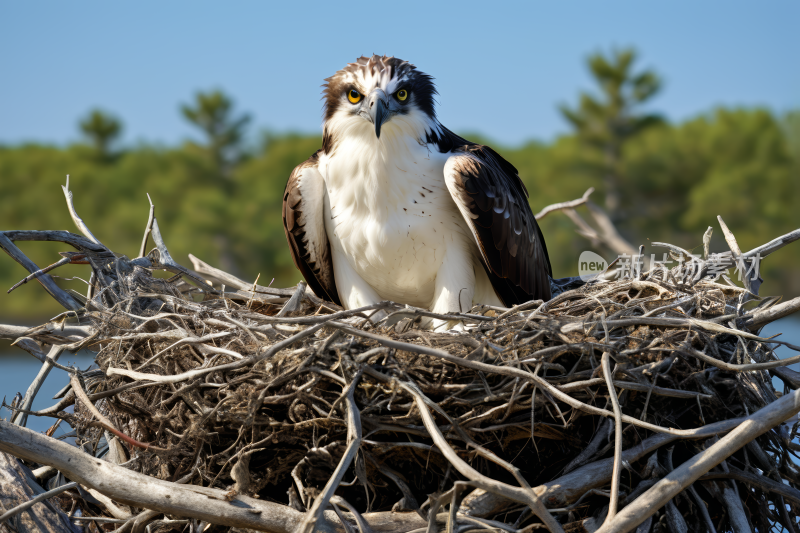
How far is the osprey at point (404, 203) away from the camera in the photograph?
3.23m

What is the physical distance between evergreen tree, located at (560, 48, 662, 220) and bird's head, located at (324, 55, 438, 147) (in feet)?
88.6

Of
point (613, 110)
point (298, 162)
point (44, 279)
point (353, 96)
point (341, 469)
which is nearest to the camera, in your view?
point (341, 469)

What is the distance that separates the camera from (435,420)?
2.33 metres

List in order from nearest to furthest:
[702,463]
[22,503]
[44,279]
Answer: [702,463] < [22,503] < [44,279]

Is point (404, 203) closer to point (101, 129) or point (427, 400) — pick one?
point (427, 400)

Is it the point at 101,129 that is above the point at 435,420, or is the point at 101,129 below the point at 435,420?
above

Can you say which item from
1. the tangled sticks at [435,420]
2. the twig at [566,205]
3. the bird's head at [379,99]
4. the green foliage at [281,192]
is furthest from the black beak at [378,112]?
the green foliage at [281,192]

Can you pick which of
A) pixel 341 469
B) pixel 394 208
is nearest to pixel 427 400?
pixel 341 469

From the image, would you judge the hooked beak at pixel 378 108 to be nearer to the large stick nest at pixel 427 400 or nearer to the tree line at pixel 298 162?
the large stick nest at pixel 427 400

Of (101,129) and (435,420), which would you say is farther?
(101,129)

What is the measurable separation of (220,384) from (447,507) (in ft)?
2.71

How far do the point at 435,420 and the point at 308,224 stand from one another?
5.05 ft

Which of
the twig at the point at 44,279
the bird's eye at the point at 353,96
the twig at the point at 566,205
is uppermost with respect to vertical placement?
the twig at the point at 566,205

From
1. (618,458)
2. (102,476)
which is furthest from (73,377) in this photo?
(618,458)
